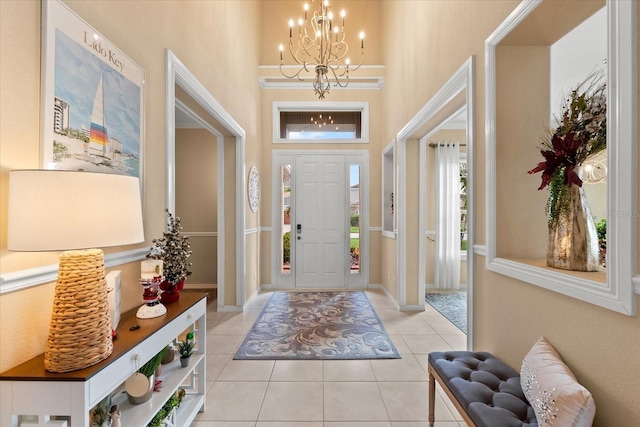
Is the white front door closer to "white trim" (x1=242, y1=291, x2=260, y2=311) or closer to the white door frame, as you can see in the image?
the white door frame

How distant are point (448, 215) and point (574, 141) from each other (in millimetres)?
4031

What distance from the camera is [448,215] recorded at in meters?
5.30

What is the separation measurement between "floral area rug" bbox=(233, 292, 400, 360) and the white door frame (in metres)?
0.64

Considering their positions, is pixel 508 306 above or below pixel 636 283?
below

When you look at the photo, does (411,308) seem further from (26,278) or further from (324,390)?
(26,278)

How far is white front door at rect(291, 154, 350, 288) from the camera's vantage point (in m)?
5.40

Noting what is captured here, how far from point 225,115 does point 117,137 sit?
1.98m

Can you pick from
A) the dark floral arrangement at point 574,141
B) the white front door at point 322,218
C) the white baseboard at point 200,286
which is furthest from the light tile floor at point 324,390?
the white baseboard at point 200,286

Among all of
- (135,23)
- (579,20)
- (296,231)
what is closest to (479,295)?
(579,20)

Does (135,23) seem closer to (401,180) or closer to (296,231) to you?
(401,180)

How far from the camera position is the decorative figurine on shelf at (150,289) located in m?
1.55

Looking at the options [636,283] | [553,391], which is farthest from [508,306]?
[636,283]

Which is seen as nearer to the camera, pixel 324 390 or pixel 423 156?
pixel 324 390

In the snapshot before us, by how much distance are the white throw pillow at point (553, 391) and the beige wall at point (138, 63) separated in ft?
6.34
